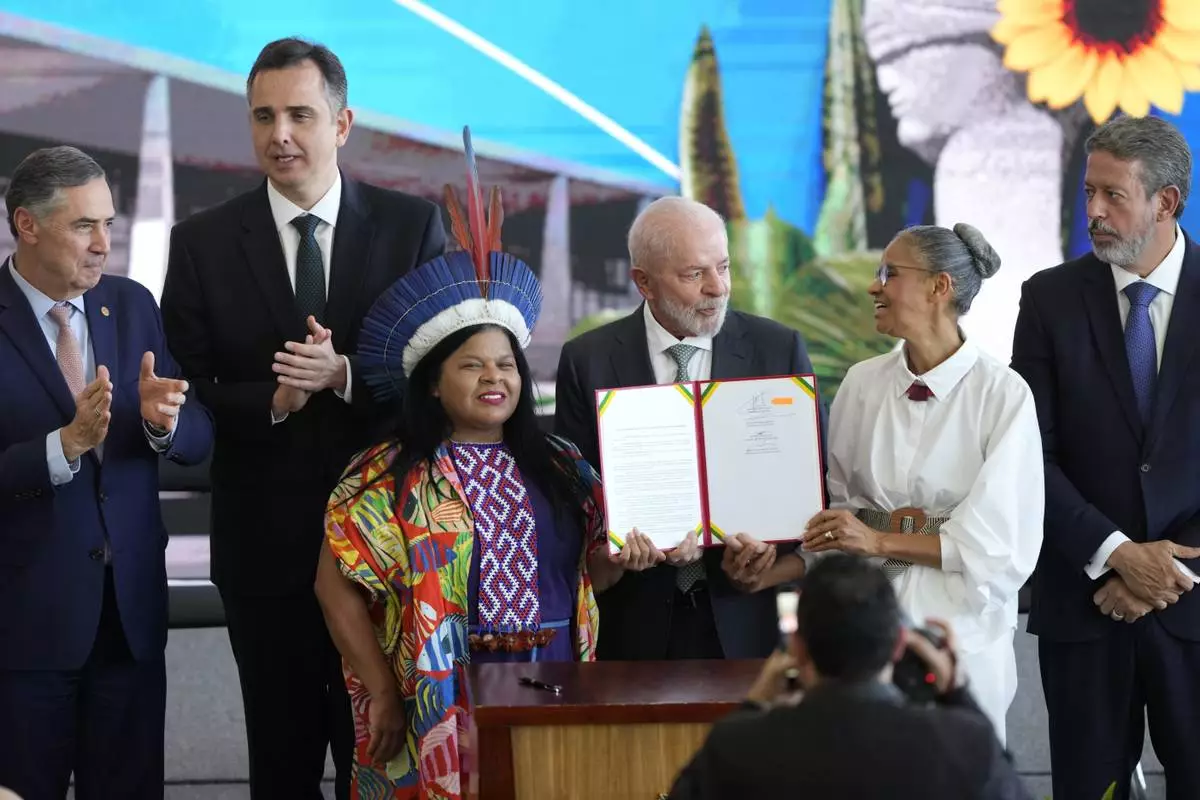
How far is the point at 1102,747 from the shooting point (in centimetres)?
355

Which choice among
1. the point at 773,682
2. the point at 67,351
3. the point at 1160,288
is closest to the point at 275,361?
the point at 67,351

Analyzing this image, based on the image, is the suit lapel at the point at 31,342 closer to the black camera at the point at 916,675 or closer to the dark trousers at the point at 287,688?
the dark trousers at the point at 287,688

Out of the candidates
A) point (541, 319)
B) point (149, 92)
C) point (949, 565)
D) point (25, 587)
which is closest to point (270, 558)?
point (25, 587)

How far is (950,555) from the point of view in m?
Result: 3.06

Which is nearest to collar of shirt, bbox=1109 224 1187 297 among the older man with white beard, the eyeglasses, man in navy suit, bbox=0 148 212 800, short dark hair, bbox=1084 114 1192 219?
short dark hair, bbox=1084 114 1192 219

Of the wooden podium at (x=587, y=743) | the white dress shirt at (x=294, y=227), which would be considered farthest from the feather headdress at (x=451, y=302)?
the wooden podium at (x=587, y=743)

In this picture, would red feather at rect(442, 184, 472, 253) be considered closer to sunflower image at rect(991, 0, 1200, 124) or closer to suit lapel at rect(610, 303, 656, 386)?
suit lapel at rect(610, 303, 656, 386)

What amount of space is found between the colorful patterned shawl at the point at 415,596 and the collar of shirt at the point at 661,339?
23.6 inches

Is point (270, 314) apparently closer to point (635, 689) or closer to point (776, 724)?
point (635, 689)

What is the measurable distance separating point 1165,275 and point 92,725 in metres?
2.70

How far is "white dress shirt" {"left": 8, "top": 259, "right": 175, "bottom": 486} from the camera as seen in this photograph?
3.05m

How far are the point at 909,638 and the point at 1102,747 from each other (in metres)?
1.98

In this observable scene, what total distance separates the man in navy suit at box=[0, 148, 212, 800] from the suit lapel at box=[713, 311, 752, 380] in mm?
1156

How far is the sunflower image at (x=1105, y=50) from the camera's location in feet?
16.6
